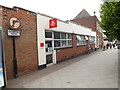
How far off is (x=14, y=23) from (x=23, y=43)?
1197mm

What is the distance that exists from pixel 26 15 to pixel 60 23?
3.61 meters

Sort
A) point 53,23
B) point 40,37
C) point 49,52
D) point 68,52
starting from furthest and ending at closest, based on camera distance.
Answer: point 68,52 < point 49,52 < point 53,23 < point 40,37

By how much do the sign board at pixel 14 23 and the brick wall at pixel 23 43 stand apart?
23cm

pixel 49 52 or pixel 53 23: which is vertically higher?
pixel 53 23

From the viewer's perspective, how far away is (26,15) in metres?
5.49

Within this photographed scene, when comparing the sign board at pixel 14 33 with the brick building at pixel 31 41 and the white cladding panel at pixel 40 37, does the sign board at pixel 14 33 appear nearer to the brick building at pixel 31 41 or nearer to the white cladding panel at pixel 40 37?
the brick building at pixel 31 41

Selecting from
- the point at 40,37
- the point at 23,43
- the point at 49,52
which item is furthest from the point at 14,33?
the point at 49,52

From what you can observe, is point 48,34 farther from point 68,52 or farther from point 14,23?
point 68,52

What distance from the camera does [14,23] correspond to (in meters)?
4.61

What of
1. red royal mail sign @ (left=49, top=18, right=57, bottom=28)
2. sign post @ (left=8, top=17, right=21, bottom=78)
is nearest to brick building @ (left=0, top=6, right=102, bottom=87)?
red royal mail sign @ (left=49, top=18, right=57, bottom=28)

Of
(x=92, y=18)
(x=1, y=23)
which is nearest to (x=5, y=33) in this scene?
(x=1, y=23)

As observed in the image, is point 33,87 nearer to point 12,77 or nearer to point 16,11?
point 12,77

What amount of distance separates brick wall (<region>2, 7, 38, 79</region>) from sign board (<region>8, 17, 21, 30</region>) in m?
0.23

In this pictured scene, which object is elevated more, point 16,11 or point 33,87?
point 16,11
